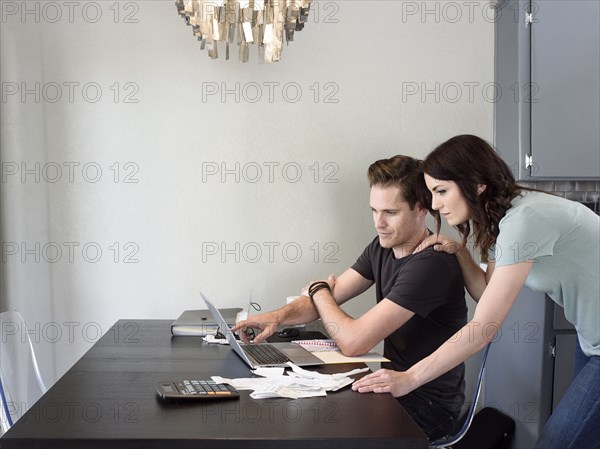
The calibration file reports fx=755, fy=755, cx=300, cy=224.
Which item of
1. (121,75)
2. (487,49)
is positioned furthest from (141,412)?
(487,49)

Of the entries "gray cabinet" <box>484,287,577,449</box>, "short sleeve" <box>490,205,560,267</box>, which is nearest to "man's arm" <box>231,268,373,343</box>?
"gray cabinet" <box>484,287,577,449</box>

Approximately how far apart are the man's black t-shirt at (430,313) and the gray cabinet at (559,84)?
1138 mm

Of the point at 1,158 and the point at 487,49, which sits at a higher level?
the point at 487,49

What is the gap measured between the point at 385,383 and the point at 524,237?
21.8 inches

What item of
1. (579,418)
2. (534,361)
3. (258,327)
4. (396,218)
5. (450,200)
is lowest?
(534,361)

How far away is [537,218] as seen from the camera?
2080mm

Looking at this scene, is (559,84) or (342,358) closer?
(342,358)

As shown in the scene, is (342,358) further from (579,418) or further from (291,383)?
(579,418)

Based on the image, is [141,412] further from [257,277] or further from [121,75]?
[121,75]

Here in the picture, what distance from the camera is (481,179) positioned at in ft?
7.14

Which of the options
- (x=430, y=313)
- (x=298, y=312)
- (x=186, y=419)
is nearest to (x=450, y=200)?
(x=430, y=313)

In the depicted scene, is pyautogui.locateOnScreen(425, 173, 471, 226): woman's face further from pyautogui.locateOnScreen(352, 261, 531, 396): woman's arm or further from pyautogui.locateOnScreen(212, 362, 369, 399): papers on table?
pyautogui.locateOnScreen(212, 362, 369, 399): papers on table

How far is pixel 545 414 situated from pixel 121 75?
2410mm

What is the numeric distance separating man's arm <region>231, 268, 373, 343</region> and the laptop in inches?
5.3
